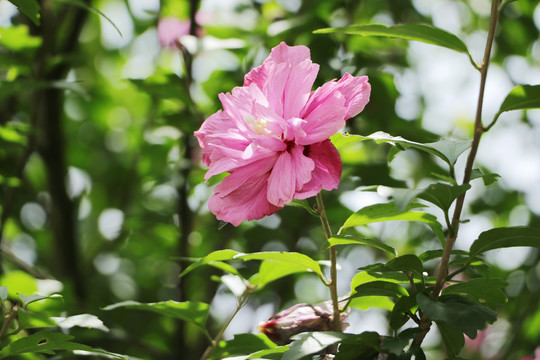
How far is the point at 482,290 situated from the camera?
2.31ft

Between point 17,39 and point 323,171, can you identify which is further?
point 17,39

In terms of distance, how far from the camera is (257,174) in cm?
70

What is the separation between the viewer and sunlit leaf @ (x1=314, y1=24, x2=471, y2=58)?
26.6 inches

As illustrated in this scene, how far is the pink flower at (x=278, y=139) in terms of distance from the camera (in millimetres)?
657

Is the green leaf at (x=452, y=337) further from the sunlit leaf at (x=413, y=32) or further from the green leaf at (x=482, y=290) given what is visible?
the sunlit leaf at (x=413, y=32)

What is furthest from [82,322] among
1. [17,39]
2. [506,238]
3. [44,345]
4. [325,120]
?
[17,39]

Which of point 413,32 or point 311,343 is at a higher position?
point 413,32

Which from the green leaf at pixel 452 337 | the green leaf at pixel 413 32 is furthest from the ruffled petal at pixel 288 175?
the green leaf at pixel 452 337

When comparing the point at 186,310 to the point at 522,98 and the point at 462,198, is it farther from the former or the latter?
the point at 522,98

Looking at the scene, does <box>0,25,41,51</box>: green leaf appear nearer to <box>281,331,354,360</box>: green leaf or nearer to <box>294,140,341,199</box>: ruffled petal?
<box>294,140,341,199</box>: ruffled petal

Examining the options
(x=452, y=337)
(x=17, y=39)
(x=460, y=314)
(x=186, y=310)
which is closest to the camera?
(x=460, y=314)

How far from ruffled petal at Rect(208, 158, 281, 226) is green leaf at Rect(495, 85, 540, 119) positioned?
0.27m

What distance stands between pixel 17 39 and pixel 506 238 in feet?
3.54

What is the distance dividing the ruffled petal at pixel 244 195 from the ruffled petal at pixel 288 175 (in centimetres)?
2
